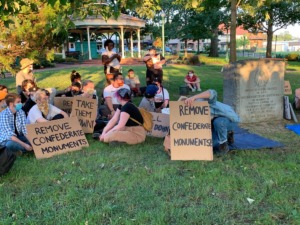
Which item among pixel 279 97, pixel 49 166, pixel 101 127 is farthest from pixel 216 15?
pixel 49 166

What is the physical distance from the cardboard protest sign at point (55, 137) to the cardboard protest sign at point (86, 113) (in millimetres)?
938

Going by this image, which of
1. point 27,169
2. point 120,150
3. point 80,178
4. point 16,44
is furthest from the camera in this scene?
point 16,44

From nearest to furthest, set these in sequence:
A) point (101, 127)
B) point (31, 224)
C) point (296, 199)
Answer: point (31, 224) < point (296, 199) < point (101, 127)

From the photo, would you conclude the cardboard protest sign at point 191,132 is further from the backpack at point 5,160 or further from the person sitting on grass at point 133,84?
the person sitting on grass at point 133,84

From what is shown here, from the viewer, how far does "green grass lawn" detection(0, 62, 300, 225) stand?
3438 millimetres

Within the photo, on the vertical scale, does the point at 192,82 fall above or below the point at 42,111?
below

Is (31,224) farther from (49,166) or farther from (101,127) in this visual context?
(101,127)

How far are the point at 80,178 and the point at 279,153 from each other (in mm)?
3144

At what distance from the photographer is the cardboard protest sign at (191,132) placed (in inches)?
202

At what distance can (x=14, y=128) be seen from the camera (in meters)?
5.85

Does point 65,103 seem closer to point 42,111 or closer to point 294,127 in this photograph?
point 42,111

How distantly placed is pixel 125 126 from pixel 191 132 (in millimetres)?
1314

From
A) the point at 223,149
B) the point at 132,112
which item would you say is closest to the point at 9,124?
the point at 132,112

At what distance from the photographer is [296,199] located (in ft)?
12.3
